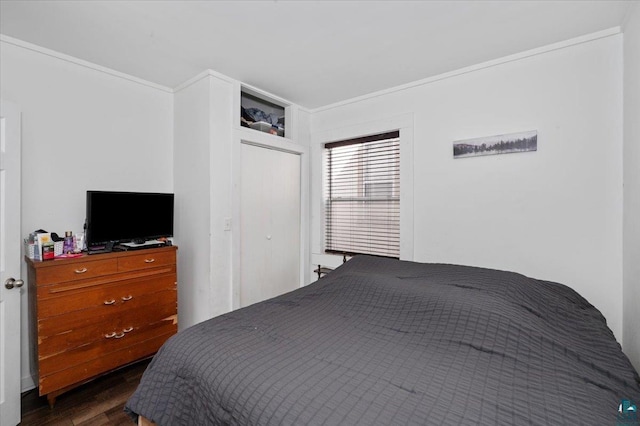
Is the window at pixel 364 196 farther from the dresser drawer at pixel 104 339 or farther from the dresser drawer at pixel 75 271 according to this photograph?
the dresser drawer at pixel 75 271

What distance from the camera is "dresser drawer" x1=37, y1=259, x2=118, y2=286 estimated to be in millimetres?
1872

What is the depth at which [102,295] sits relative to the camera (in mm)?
2123

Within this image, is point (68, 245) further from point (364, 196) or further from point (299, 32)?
point (364, 196)

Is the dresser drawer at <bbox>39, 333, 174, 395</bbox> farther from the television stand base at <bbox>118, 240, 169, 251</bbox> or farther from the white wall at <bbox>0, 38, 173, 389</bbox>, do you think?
the television stand base at <bbox>118, 240, 169, 251</bbox>

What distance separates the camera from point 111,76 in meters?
2.51

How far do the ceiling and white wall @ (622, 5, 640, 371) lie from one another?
0.74 ft

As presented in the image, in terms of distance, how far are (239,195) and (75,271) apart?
1.33 m

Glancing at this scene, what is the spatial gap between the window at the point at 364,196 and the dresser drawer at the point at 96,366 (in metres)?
1.98

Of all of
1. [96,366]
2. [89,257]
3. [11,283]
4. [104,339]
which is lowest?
[96,366]

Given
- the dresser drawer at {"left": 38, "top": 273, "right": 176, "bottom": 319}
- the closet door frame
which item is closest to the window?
the closet door frame

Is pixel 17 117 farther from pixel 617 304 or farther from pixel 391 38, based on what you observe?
pixel 617 304

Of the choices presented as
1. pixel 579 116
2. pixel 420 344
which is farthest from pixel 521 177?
pixel 420 344

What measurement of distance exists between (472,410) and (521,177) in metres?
1.92

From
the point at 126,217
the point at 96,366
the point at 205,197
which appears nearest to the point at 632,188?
the point at 205,197
